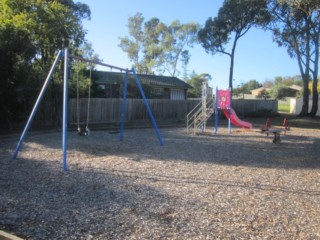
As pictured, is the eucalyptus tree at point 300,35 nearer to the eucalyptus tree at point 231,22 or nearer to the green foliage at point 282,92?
the eucalyptus tree at point 231,22

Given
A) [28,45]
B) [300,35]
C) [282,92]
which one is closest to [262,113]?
[300,35]

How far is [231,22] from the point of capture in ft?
113

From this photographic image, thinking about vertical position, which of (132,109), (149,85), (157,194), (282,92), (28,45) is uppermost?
(282,92)

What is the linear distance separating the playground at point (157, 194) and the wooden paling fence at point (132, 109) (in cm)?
839

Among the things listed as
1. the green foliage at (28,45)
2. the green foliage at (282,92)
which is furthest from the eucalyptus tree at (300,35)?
the green foliage at (282,92)

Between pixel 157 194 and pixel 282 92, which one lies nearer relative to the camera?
pixel 157 194

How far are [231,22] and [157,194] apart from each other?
1221 inches

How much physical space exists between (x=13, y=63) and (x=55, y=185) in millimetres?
9199

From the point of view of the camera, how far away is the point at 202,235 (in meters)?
4.25

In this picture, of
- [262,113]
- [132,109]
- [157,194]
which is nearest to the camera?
[157,194]

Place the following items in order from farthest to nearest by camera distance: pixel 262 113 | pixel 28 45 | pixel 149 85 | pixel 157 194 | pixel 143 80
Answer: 1. pixel 143 80
2. pixel 149 85
3. pixel 262 113
4. pixel 28 45
5. pixel 157 194

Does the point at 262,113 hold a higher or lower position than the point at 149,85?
lower

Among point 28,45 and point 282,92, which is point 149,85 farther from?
Answer: point 282,92

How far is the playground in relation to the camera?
442 cm
